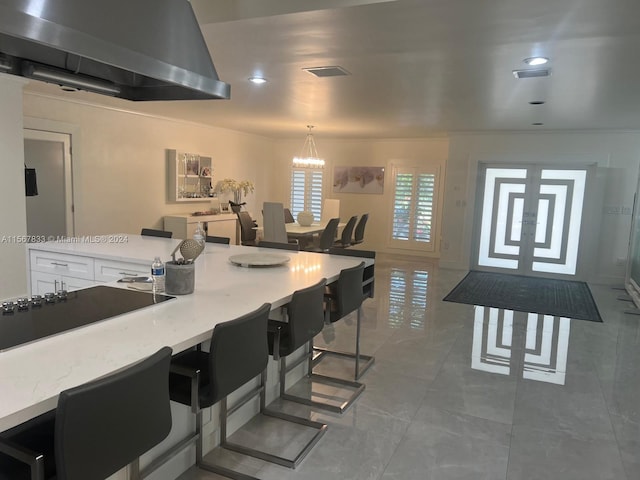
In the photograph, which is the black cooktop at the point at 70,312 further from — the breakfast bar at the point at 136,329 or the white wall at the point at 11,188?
the white wall at the point at 11,188

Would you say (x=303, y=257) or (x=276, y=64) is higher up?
(x=276, y=64)

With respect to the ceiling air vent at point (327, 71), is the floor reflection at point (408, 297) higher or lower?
lower

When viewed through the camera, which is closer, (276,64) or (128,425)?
(128,425)

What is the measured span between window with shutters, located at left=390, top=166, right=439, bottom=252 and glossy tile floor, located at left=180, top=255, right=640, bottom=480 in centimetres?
415

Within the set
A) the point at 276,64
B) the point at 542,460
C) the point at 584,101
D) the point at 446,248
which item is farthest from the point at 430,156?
the point at 542,460

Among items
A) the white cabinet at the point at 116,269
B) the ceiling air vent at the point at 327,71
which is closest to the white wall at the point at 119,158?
the white cabinet at the point at 116,269

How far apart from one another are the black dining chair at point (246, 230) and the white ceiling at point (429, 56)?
1825 millimetres

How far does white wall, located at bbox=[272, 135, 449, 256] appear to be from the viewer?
9.18 metres

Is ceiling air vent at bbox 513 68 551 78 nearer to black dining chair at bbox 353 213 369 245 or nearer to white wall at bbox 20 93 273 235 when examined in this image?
black dining chair at bbox 353 213 369 245

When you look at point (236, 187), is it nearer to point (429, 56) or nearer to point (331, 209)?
point (331, 209)

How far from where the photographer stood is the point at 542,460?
8.07ft

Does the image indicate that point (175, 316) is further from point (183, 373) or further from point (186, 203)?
point (186, 203)

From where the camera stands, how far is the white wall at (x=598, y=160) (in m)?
6.99

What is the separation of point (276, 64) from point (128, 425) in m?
3.09
